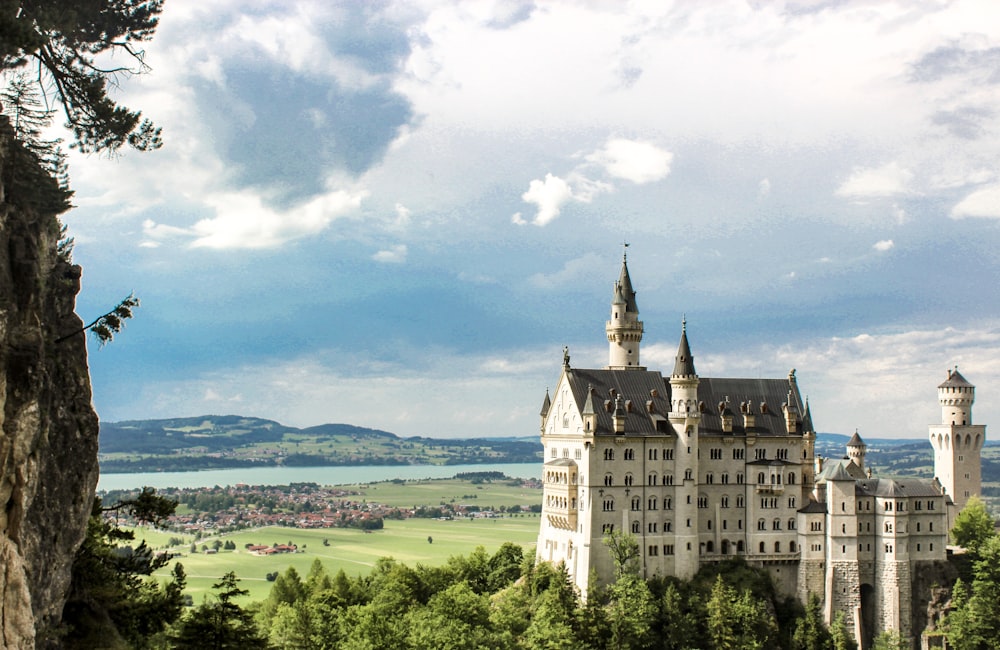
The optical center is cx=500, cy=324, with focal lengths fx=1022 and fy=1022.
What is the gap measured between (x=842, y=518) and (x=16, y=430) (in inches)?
3351

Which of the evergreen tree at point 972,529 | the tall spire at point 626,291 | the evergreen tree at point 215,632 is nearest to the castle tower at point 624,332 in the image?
the tall spire at point 626,291

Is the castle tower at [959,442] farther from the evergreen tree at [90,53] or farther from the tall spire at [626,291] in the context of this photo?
the evergreen tree at [90,53]

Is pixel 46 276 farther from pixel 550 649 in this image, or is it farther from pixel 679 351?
pixel 679 351

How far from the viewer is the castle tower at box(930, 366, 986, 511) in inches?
5108

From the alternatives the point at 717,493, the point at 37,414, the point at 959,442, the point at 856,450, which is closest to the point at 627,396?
the point at 717,493

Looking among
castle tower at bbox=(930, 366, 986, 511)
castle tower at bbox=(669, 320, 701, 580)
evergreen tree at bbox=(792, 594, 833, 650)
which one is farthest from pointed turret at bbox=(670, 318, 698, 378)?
castle tower at bbox=(930, 366, 986, 511)

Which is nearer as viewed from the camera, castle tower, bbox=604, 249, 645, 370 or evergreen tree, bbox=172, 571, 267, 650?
evergreen tree, bbox=172, 571, 267, 650

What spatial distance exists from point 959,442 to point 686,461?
51.0 meters

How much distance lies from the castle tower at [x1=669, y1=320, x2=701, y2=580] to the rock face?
65.0 meters

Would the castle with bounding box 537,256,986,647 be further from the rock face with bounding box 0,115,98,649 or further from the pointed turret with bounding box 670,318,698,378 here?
the rock face with bounding box 0,115,98,649

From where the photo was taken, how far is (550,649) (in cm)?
8256

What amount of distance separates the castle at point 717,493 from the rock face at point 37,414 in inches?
2317

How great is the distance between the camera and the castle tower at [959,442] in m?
130

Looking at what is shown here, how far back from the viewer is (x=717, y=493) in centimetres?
10194
